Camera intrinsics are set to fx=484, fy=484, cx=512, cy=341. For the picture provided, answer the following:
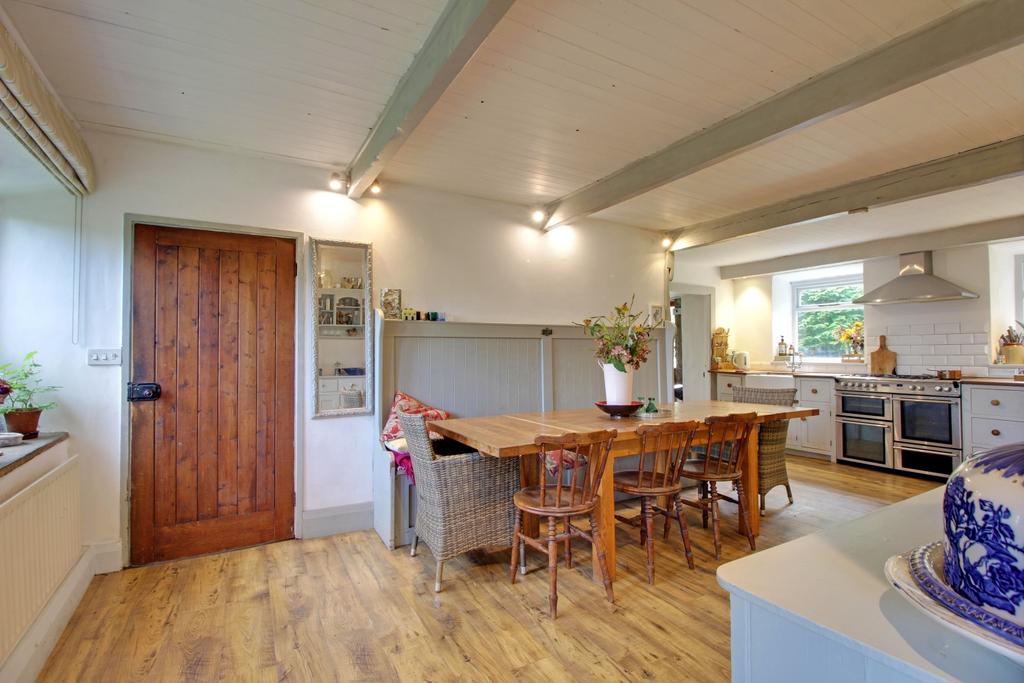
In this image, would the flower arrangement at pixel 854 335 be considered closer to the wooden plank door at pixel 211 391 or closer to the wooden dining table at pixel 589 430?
the wooden dining table at pixel 589 430

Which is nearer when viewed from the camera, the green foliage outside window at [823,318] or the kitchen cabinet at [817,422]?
the kitchen cabinet at [817,422]

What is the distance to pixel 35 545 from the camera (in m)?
2.04

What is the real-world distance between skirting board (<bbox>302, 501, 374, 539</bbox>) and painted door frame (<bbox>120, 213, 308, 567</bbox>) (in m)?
0.06

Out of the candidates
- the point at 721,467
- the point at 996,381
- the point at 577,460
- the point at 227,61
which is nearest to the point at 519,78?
the point at 227,61

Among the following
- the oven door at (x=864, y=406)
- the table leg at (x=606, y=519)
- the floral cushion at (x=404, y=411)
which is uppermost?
the floral cushion at (x=404, y=411)

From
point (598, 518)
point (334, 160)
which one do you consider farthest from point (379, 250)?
point (598, 518)

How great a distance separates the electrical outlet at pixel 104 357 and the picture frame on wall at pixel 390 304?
5.25 ft

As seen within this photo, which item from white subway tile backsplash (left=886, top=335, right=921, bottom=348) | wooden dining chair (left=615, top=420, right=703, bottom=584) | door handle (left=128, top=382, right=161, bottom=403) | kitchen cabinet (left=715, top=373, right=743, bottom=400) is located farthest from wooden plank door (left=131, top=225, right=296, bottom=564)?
white subway tile backsplash (left=886, top=335, right=921, bottom=348)

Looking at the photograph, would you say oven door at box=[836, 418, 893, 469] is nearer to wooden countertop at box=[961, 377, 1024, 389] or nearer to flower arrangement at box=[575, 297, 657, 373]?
wooden countertop at box=[961, 377, 1024, 389]

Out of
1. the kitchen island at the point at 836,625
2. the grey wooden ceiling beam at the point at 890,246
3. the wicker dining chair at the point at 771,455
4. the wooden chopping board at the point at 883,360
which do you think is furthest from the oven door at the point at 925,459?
the kitchen island at the point at 836,625

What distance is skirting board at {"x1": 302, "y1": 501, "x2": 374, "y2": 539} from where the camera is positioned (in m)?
3.35

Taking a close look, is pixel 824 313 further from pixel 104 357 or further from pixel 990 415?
pixel 104 357

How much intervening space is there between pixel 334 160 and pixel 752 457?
3512mm

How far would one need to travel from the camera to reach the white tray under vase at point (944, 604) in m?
0.50
